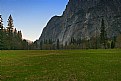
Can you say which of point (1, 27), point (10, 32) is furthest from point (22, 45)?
point (1, 27)

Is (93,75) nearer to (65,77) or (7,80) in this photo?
(65,77)

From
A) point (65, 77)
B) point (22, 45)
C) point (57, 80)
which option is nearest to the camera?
point (57, 80)

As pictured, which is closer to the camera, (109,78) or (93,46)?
(109,78)

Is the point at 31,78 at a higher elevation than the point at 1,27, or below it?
below

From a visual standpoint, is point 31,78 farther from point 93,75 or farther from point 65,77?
point 93,75

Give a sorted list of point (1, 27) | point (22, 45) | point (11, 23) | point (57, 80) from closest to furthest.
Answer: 1. point (57, 80)
2. point (1, 27)
3. point (11, 23)
4. point (22, 45)

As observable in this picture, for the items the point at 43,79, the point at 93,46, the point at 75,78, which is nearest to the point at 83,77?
the point at 75,78

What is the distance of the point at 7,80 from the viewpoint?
2141 cm

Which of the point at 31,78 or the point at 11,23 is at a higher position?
the point at 11,23

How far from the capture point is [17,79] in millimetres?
21875

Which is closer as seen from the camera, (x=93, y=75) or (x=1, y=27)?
(x=93, y=75)

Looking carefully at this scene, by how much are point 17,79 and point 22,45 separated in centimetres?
17158

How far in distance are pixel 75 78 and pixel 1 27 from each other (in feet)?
316

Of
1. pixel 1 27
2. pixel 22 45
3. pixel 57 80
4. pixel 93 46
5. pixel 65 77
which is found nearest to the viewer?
pixel 57 80
